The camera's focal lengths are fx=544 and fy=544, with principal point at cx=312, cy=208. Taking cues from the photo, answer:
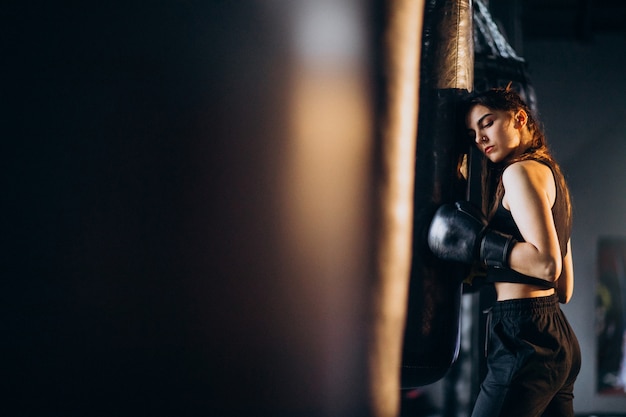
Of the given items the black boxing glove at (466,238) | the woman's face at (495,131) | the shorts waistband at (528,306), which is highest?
the woman's face at (495,131)

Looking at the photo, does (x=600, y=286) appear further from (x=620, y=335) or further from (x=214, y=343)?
(x=214, y=343)

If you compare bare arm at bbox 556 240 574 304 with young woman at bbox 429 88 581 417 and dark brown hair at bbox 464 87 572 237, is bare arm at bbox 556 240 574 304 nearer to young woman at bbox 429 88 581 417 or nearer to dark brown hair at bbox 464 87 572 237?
young woman at bbox 429 88 581 417

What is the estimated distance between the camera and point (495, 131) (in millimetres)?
1430

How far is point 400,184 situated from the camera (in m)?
1.39

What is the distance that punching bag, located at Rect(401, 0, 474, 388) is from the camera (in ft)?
4.62

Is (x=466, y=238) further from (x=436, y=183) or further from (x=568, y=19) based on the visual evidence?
(x=568, y=19)

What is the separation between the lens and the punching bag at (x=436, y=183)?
1407mm

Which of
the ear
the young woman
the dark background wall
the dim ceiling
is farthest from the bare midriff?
the dim ceiling

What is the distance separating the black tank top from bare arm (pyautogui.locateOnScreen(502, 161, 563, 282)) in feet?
0.15

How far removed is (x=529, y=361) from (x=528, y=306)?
0.44 ft

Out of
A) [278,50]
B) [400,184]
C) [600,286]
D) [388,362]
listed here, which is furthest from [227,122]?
[600,286]

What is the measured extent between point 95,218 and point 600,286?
465cm

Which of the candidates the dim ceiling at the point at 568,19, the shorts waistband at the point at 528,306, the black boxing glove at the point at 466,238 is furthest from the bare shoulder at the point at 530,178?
the dim ceiling at the point at 568,19

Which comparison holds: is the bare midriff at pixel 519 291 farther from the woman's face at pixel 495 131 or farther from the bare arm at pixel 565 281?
the woman's face at pixel 495 131
